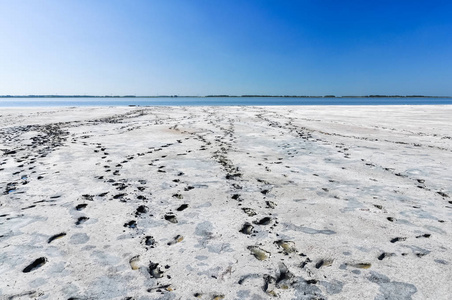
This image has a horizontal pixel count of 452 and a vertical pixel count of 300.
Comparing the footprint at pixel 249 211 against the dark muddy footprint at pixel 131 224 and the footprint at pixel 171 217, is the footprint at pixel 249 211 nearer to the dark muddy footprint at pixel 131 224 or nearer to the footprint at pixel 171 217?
the footprint at pixel 171 217

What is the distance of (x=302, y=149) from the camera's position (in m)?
9.70

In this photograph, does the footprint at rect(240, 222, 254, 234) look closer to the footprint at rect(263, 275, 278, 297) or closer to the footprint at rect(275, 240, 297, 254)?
the footprint at rect(275, 240, 297, 254)

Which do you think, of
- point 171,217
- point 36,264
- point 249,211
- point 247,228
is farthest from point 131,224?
point 249,211

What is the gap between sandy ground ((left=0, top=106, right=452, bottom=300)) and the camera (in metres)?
2.76

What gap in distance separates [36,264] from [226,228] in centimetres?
240

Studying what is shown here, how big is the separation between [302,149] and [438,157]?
4.10 metres

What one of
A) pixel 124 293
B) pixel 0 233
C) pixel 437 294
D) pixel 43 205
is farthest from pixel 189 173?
pixel 437 294

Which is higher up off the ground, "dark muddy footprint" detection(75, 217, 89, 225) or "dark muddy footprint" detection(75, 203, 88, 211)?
"dark muddy footprint" detection(75, 217, 89, 225)

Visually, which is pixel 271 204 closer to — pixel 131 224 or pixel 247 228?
pixel 247 228

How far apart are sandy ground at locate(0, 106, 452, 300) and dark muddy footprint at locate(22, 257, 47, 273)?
0.01 meters

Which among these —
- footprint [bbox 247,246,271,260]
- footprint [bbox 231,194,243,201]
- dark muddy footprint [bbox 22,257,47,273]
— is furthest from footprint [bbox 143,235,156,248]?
footprint [bbox 231,194,243,201]

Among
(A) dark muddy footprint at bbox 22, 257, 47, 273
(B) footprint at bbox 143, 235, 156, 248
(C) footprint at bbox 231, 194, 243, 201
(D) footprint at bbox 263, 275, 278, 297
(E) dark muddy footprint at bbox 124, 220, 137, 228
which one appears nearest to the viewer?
(D) footprint at bbox 263, 275, 278, 297

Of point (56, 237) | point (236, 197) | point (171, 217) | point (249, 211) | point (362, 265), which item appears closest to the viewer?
point (362, 265)

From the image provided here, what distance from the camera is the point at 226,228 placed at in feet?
13.1
